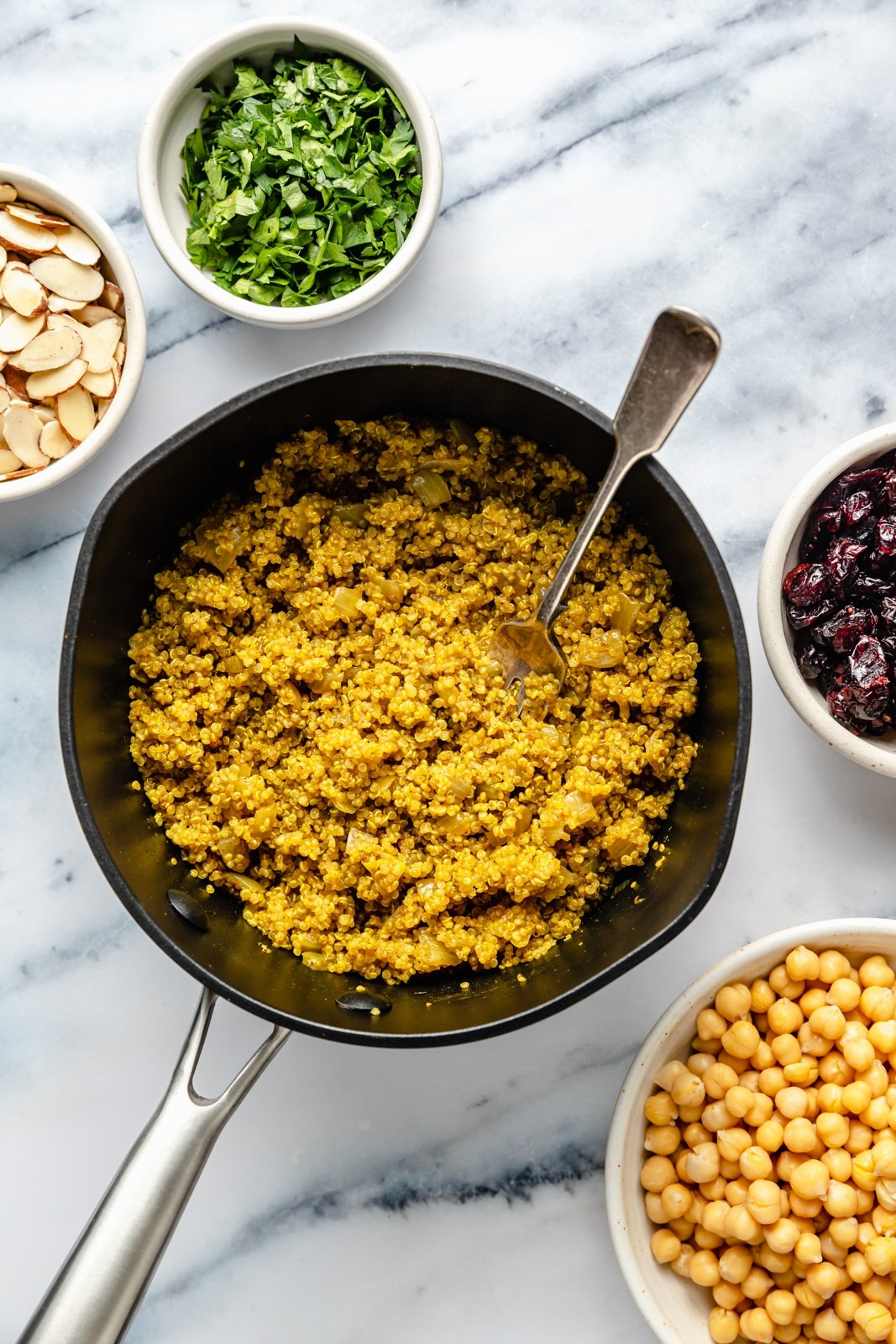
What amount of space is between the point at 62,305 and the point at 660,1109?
5.87ft

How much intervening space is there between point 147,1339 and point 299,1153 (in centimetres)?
46

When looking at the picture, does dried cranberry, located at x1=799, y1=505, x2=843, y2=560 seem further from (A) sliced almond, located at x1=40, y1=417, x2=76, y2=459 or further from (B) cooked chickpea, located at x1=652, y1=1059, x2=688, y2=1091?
(A) sliced almond, located at x1=40, y1=417, x2=76, y2=459

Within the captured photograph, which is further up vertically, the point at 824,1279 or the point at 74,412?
the point at 74,412

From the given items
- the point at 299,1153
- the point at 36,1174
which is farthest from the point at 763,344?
the point at 36,1174

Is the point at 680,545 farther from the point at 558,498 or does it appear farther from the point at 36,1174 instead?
the point at 36,1174

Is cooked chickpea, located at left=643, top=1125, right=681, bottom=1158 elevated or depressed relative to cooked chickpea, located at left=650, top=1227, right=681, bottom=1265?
elevated

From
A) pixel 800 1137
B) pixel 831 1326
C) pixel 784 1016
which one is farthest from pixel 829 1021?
pixel 831 1326

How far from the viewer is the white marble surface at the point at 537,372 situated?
2.26 m

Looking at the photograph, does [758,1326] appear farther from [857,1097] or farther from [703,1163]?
[857,1097]

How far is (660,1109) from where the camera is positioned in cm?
214

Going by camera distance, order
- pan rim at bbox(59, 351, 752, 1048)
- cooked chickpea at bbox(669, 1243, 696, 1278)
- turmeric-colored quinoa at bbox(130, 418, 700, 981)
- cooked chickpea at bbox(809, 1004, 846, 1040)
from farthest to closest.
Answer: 1. cooked chickpea at bbox(669, 1243, 696, 1278)
2. cooked chickpea at bbox(809, 1004, 846, 1040)
3. turmeric-colored quinoa at bbox(130, 418, 700, 981)
4. pan rim at bbox(59, 351, 752, 1048)

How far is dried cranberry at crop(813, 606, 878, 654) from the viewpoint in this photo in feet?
6.55

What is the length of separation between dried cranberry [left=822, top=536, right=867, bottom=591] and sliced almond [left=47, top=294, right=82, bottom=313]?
139cm

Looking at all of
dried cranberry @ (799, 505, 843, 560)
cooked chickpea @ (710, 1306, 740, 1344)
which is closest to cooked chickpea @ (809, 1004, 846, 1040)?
cooked chickpea @ (710, 1306, 740, 1344)
